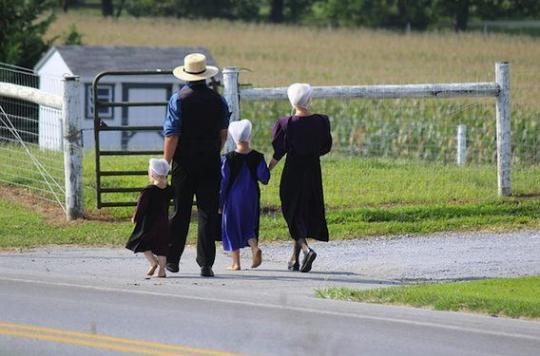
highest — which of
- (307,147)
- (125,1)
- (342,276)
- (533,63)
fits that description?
(307,147)

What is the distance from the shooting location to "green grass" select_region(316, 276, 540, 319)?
462 inches

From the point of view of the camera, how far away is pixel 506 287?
503 inches

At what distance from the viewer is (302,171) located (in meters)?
14.0

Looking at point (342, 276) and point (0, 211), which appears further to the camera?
point (0, 211)

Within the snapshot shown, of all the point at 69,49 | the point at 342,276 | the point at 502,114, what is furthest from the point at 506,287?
the point at 69,49

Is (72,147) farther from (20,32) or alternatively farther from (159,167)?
(20,32)

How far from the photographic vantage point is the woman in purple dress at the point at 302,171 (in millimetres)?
13852

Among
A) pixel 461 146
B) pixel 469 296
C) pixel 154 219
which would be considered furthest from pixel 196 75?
pixel 461 146

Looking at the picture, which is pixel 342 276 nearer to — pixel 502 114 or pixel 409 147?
pixel 502 114

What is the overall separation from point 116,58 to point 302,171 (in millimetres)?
25249

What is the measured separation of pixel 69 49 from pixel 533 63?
1359 cm

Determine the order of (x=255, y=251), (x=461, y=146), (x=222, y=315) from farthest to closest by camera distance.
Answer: (x=461, y=146), (x=255, y=251), (x=222, y=315)

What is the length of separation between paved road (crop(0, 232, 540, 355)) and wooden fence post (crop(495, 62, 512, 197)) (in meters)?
3.16

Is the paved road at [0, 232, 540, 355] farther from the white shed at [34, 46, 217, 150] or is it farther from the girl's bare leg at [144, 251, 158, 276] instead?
the white shed at [34, 46, 217, 150]
